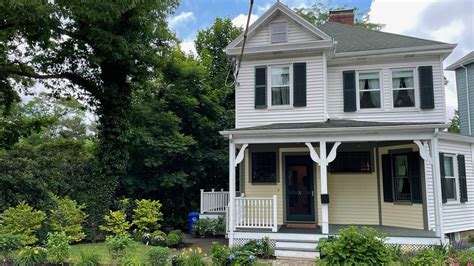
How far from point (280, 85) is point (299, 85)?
2.22 feet

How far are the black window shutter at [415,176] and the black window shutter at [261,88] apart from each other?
482 centimetres

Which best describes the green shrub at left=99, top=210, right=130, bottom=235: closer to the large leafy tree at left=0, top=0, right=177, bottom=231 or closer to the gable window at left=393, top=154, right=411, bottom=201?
the large leafy tree at left=0, top=0, right=177, bottom=231

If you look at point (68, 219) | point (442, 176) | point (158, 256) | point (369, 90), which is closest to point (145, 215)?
point (68, 219)

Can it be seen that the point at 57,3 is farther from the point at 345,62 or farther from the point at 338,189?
the point at 338,189

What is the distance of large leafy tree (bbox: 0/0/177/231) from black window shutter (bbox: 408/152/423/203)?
9324 millimetres

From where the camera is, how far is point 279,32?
1209cm

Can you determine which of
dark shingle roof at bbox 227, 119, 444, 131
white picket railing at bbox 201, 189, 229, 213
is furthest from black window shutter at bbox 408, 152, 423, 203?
white picket railing at bbox 201, 189, 229, 213

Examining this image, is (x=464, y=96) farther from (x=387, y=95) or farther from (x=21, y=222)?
(x=21, y=222)

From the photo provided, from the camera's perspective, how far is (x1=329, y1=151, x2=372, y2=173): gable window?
11.6 m

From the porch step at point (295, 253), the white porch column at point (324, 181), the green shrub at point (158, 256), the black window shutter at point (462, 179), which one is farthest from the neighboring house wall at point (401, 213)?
the green shrub at point (158, 256)

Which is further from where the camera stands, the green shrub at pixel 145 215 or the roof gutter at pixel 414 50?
the green shrub at pixel 145 215

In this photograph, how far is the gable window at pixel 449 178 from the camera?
10.9 meters

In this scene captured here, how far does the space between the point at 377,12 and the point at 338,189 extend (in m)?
19.8

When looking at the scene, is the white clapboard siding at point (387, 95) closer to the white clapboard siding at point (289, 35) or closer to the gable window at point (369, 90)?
the gable window at point (369, 90)
